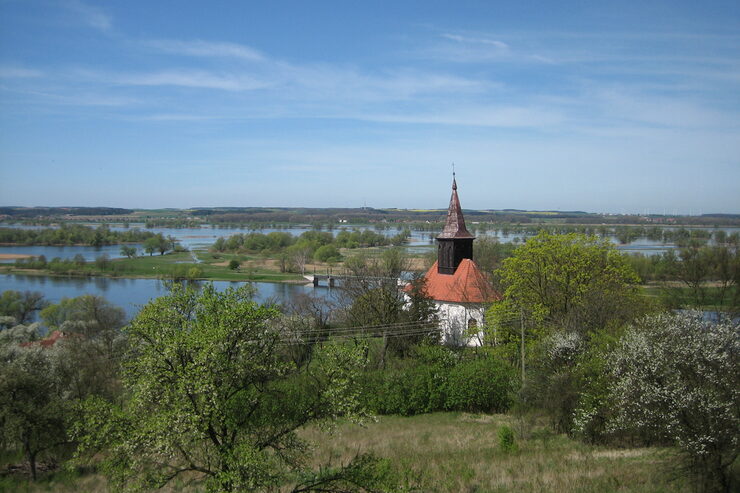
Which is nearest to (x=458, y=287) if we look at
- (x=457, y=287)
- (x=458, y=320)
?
(x=457, y=287)

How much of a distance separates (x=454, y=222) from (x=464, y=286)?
398cm

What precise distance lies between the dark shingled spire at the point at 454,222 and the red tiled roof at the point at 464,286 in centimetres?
159

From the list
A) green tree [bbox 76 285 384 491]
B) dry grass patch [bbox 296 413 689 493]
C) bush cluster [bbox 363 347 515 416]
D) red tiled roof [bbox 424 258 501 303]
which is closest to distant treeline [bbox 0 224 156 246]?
red tiled roof [bbox 424 258 501 303]

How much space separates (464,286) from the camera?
89.1ft

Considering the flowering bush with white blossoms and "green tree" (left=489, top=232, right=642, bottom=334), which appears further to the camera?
"green tree" (left=489, top=232, right=642, bottom=334)

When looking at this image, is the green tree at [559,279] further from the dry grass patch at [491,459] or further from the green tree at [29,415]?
the green tree at [29,415]

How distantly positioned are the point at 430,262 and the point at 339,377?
47140 millimetres

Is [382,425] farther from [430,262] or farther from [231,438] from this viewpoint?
[430,262]

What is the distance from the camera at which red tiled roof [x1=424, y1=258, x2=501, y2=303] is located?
26.4 meters

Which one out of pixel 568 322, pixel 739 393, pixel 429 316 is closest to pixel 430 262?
pixel 429 316

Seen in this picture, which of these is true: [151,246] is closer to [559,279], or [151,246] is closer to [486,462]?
[559,279]

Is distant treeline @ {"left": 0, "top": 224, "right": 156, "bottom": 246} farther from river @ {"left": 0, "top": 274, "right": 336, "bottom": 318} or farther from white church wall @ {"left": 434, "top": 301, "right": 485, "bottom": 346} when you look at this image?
white church wall @ {"left": 434, "top": 301, "right": 485, "bottom": 346}

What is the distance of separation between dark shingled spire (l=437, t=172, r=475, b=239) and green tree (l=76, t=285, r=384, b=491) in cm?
2111

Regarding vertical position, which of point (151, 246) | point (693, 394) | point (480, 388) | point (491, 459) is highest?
point (693, 394)
